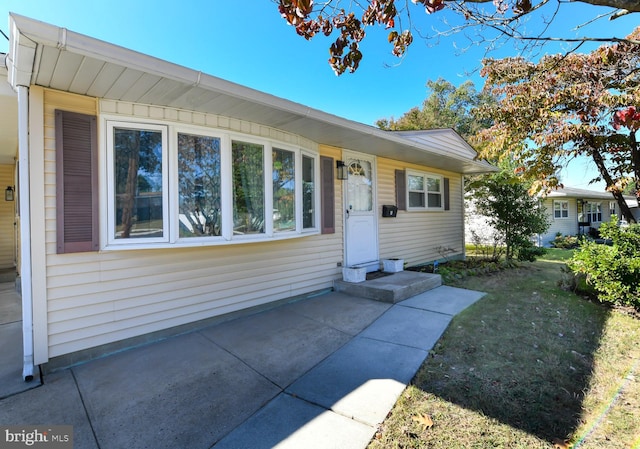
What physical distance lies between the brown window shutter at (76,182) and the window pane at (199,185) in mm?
810

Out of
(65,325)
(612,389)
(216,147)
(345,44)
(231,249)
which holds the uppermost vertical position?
(345,44)

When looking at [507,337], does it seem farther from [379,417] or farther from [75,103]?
[75,103]

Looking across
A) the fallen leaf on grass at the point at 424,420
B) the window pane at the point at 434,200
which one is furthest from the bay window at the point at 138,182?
the window pane at the point at 434,200

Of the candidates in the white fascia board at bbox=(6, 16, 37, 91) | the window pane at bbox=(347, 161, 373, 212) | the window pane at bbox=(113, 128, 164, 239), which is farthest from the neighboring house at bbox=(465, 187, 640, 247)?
the white fascia board at bbox=(6, 16, 37, 91)

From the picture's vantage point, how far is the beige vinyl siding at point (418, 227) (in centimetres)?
679

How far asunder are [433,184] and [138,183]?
7254 mm

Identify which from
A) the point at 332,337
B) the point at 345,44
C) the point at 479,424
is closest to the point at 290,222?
the point at 332,337

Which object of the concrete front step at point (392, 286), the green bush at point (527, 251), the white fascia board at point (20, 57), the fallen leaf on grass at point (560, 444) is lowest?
the fallen leaf on grass at point (560, 444)

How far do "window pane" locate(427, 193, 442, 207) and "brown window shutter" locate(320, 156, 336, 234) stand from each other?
3735 millimetres

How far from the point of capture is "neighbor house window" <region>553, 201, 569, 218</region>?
54.0 feet

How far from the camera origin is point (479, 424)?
2.07 metres

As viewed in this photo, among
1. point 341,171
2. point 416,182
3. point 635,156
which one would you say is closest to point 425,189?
point 416,182

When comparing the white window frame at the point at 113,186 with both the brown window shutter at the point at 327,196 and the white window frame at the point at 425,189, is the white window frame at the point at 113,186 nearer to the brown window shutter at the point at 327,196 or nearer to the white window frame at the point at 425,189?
the brown window shutter at the point at 327,196

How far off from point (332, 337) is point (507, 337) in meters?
2.02
